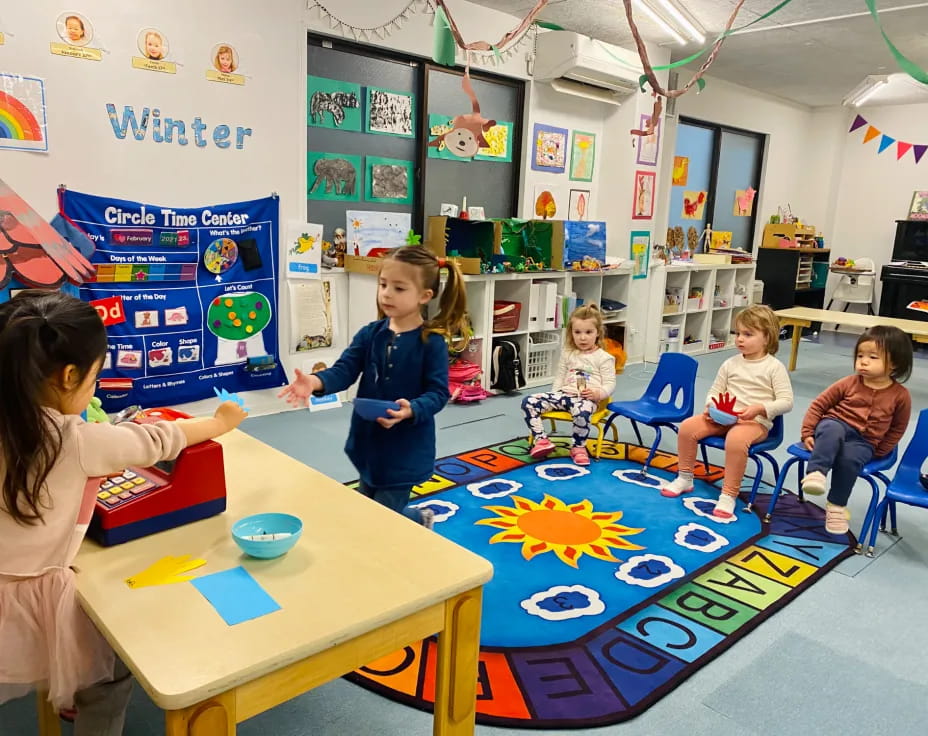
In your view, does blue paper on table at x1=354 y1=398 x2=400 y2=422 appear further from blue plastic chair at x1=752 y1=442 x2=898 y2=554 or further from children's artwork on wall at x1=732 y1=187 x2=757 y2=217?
children's artwork on wall at x1=732 y1=187 x2=757 y2=217

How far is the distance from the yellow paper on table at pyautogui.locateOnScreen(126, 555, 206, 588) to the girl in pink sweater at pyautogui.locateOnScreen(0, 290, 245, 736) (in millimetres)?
99

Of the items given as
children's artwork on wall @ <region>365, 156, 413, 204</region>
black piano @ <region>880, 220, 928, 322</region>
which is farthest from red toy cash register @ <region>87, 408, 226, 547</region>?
black piano @ <region>880, 220, 928, 322</region>

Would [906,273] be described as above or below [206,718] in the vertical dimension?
above

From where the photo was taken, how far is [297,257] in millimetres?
4336

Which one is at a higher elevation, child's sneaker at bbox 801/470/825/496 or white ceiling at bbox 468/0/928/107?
white ceiling at bbox 468/0/928/107

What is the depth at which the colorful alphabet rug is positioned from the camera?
1.95 meters

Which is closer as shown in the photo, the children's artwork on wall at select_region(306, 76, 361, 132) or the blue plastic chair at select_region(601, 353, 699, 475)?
the blue plastic chair at select_region(601, 353, 699, 475)

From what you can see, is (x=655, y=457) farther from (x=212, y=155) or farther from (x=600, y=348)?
(x=212, y=155)

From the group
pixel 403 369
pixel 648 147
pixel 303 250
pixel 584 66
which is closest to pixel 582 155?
pixel 648 147

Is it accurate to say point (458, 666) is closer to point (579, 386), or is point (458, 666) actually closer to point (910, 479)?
point (910, 479)

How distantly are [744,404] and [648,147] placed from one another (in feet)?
11.6

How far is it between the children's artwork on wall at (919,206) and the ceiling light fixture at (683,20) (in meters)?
4.20

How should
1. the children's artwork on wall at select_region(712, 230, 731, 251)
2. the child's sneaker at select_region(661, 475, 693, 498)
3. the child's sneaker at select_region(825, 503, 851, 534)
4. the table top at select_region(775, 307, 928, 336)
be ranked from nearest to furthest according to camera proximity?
the child's sneaker at select_region(825, 503, 851, 534) → the child's sneaker at select_region(661, 475, 693, 498) → the table top at select_region(775, 307, 928, 336) → the children's artwork on wall at select_region(712, 230, 731, 251)

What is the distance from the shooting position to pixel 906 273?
7.97 metres
